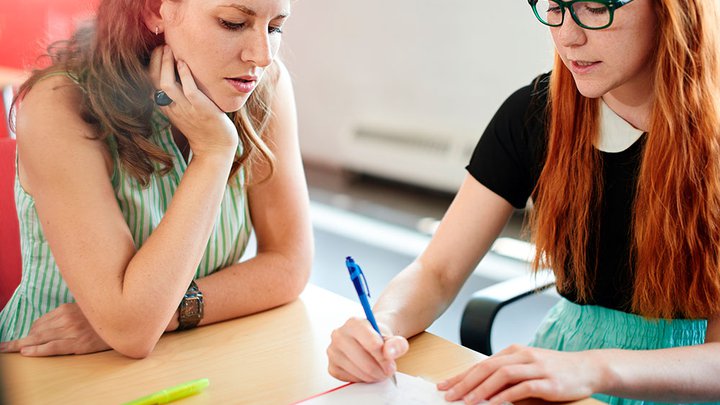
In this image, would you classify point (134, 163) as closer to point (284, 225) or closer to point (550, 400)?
point (284, 225)

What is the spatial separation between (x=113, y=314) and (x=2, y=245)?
25 cm

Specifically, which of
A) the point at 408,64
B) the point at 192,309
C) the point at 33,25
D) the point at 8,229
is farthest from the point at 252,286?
the point at 408,64

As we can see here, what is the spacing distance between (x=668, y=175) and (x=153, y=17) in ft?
2.36

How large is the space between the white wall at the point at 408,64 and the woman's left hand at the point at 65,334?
2.23 metres

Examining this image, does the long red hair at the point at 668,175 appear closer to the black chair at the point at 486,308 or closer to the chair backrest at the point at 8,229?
the black chair at the point at 486,308

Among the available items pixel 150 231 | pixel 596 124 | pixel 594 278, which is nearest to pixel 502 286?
pixel 594 278

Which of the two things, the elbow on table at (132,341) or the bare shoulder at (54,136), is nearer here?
the bare shoulder at (54,136)

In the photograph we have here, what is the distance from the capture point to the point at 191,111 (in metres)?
1.09

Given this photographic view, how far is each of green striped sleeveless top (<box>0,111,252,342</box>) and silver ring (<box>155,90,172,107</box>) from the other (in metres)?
0.02

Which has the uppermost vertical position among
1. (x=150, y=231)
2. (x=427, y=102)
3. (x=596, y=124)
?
(x=596, y=124)

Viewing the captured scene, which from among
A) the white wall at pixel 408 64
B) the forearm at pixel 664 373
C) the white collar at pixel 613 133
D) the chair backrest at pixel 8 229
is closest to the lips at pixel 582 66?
the white collar at pixel 613 133

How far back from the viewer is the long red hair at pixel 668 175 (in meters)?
1.11

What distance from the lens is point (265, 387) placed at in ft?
3.13

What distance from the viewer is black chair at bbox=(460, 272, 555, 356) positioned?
1.30 meters
